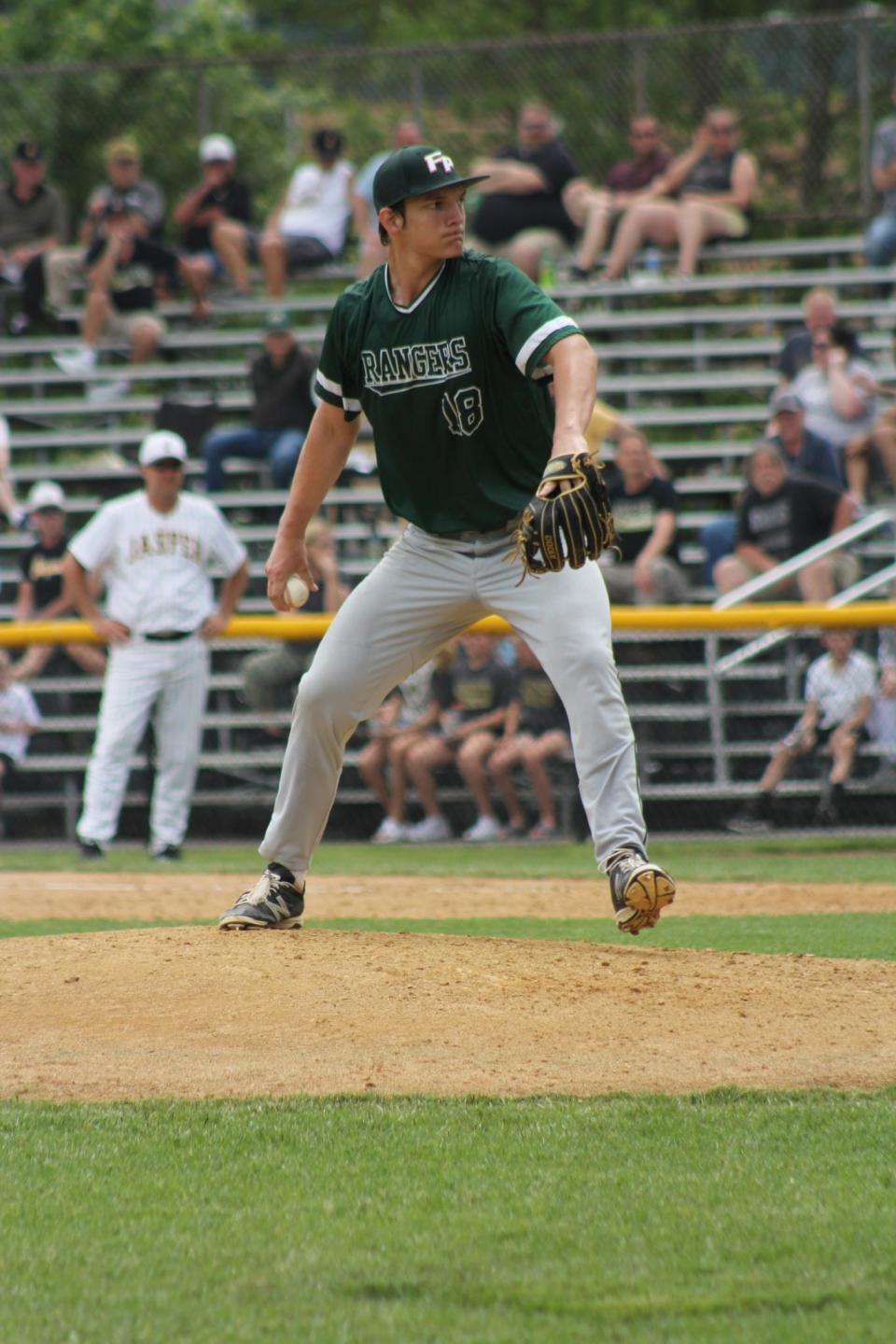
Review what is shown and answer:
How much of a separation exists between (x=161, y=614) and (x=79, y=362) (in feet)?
23.7

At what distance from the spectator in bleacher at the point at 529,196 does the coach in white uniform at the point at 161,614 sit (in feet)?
19.4

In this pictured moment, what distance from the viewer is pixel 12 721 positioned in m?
11.7

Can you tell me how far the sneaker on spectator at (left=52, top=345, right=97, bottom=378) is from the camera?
659 inches

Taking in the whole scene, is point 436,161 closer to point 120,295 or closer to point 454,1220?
point 454,1220

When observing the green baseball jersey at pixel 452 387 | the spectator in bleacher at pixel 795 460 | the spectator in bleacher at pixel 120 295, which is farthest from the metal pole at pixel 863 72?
the green baseball jersey at pixel 452 387

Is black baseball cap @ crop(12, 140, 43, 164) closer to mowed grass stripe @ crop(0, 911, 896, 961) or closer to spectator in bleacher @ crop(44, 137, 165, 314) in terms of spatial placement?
spectator in bleacher @ crop(44, 137, 165, 314)

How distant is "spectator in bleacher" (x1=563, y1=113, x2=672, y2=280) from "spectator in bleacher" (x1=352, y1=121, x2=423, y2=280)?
1619 millimetres

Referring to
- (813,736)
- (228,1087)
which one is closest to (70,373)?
(813,736)

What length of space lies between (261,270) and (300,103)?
5.80 meters

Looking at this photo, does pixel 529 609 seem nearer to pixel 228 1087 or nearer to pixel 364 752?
pixel 228 1087

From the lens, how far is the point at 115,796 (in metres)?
10.3

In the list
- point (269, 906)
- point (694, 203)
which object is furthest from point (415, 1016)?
point (694, 203)

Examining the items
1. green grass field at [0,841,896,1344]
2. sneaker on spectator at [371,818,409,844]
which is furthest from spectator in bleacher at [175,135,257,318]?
green grass field at [0,841,896,1344]

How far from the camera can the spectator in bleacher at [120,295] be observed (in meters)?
16.3
